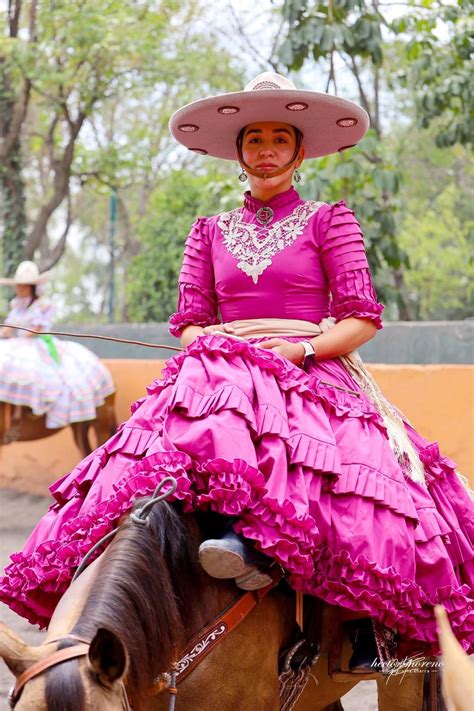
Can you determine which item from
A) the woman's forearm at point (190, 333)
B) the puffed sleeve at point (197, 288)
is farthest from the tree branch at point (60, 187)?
the woman's forearm at point (190, 333)

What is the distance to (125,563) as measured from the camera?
197 cm

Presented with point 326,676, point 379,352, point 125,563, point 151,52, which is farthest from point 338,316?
point 151,52

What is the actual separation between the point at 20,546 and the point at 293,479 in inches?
210

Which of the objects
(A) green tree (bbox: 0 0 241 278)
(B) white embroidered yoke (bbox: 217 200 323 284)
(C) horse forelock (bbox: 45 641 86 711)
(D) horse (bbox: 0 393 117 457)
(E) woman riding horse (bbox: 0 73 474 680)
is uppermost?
(A) green tree (bbox: 0 0 241 278)

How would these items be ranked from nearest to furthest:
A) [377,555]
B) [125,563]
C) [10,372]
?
[125,563]
[377,555]
[10,372]

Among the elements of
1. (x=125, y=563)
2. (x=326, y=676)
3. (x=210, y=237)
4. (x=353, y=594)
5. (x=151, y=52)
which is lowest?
(x=326, y=676)

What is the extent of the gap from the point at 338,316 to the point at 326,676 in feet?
3.66

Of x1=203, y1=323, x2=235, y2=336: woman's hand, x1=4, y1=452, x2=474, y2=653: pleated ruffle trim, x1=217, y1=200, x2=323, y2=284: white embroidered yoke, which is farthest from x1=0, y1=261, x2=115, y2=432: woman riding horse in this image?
x1=4, y1=452, x2=474, y2=653: pleated ruffle trim

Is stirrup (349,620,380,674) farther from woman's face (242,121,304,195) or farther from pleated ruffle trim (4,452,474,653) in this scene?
woman's face (242,121,304,195)

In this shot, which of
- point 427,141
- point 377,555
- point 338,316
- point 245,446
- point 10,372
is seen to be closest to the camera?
point 245,446

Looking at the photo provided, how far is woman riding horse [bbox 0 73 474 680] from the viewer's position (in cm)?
224

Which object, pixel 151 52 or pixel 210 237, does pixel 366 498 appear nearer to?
pixel 210 237

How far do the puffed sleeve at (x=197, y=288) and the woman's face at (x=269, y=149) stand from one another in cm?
28

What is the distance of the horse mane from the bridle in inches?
0.6
